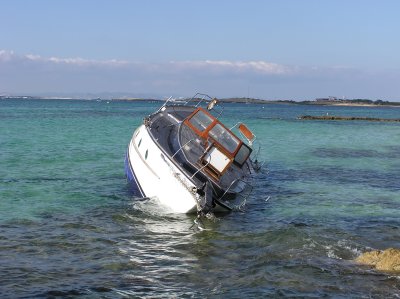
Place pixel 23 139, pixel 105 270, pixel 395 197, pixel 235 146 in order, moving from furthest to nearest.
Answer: pixel 23 139
pixel 395 197
pixel 235 146
pixel 105 270

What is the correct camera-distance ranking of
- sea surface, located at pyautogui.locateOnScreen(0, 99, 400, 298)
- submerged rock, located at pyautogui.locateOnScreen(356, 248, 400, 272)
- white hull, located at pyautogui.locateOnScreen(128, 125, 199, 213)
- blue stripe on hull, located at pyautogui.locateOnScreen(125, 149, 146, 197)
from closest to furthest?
sea surface, located at pyautogui.locateOnScreen(0, 99, 400, 298) → submerged rock, located at pyautogui.locateOnScreen(356, 248, 400, 272) → white hull, located at pyautogui.locateOnScreen(128, 125, 199, 213) → blue stripe on hull, located at pyautogui.locateOnScreen(125, 149, 146, 197)

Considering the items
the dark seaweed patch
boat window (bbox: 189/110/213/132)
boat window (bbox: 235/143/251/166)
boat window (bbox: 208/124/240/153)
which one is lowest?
the dark seaweed patch

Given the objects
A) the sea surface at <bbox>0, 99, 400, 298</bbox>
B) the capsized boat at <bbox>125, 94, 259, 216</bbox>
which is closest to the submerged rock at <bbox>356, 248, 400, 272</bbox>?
the sea surface at <bbox>0, 99, 400, 298</bbox>

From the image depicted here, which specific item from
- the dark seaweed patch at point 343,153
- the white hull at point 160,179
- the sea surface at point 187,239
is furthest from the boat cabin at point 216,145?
the dark seaweed patch at point 343,153

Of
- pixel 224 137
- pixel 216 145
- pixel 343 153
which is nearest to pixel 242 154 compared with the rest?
pixel 224 137

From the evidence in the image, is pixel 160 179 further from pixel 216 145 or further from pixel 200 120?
pixel 200 120

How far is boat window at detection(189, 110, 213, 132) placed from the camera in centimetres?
1944

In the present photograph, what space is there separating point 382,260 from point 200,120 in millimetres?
9544

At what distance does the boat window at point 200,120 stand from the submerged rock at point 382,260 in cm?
846

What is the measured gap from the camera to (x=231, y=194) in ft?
60.3

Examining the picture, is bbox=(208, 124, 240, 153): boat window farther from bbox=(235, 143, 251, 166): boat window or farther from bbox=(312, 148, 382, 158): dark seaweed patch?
bbox=(312, 148, 382, 158): dark seaweed patch

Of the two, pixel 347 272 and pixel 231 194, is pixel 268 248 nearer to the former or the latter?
pixel 347 272

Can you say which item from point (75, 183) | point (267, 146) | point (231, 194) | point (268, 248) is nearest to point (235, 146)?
point (231, 194)

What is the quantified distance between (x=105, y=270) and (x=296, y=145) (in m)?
34.0
